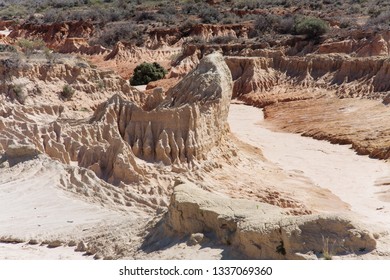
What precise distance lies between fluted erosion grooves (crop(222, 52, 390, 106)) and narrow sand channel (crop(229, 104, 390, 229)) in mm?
5815

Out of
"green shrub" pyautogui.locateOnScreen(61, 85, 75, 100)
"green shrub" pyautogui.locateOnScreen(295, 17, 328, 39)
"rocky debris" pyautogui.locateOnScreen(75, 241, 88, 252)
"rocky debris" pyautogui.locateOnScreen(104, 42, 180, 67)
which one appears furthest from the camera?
"rocky debris" pyautogui.locateOnScreen(104, 42, 180, 67)

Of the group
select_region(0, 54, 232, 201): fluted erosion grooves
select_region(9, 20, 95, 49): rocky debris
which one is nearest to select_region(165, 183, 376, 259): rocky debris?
select_region(0, 54, 232, 201): fluted erosion grooves

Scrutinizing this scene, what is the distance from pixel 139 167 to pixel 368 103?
17816 mm

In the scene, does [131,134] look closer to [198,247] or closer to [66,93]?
[66,93]

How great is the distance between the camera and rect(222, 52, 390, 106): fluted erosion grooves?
31688 millimetres

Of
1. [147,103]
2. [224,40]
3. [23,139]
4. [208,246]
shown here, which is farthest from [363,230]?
[224,40]

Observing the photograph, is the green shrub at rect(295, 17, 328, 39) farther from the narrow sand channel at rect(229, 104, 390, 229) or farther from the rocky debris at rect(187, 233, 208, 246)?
the rocky debris at rect(187, 233, 208, 246)

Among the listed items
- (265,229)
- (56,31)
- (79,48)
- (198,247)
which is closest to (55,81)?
(198,247)

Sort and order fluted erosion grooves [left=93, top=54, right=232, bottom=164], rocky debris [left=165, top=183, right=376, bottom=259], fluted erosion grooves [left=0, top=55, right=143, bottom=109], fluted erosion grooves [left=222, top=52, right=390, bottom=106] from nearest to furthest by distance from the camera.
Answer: rocky debris [left=165, top=183, right=376, bottom=259]
fluted erosion grooves [left=93, top=54, right=232, bottom=164]
fluted erosion grooves [left=0, top=55, right=143, bottom=109]
fluted erosion grooves [left=222, top=52, right=390, bottom=106]

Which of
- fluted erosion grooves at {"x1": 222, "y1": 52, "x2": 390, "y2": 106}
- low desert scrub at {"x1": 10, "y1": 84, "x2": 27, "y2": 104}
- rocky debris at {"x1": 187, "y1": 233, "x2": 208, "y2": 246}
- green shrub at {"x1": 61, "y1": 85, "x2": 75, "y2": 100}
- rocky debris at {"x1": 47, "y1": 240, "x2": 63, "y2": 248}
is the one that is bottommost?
fluted erosion grooves at {"x1": 222, "y1": 52, "x2": 390, "y2": 106}

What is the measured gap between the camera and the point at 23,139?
51.5 ft

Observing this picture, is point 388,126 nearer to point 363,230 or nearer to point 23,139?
point 23,139

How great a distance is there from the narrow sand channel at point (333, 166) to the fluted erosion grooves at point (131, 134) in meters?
4.26

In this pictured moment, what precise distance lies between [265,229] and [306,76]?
27.9 m
